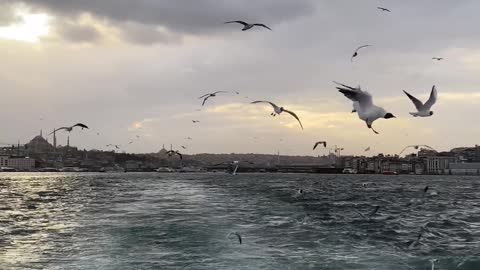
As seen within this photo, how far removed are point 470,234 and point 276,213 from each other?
7434 millimetres

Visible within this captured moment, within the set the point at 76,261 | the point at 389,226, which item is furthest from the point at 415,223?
the point at 76,261

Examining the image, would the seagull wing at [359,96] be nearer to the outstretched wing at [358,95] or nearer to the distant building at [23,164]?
the outstretched wing at [358,95]

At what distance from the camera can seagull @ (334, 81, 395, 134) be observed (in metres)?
8.07

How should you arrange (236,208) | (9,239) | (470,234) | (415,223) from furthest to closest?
(236,208), (415,223), (470,234), (9,239)

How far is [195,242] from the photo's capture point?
1286 centimetres

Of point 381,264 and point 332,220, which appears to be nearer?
point 381,264

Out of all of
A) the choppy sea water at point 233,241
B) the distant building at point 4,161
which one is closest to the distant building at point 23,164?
the distant building at point 4,161

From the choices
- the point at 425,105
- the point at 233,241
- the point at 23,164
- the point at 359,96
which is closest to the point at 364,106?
the point at 359,96

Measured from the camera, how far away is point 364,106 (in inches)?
332

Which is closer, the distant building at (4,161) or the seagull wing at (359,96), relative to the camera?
the seagull wing at (359,96)

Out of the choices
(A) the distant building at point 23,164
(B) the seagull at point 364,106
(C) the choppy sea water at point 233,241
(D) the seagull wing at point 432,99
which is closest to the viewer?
(B) the seagull at point 364,106

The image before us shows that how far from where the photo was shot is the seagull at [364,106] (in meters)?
8.07

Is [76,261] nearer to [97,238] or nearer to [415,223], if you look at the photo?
[97,238]

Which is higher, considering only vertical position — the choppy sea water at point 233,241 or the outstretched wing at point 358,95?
the outstretched wing at point 358,95
